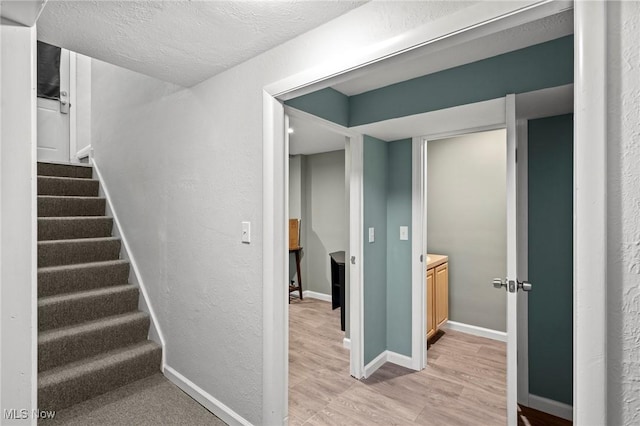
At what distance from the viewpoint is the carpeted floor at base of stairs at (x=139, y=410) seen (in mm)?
1967

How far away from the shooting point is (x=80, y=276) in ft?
8.70

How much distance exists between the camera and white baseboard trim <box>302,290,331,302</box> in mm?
4824

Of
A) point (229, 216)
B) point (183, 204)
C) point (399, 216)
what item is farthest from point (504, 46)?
point (183, 204)

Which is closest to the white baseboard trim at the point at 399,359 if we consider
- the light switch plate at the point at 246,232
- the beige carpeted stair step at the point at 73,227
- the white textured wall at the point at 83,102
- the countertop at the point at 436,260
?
the countertop at the point at 436,260

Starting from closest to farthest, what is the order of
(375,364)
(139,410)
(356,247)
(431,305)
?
(139,410)
(356,247)
(375,364)
(431,305)

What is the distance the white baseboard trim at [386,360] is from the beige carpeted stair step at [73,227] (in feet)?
9.11

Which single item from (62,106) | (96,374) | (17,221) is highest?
(62,106)

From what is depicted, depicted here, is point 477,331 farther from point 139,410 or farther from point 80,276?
point 80,276

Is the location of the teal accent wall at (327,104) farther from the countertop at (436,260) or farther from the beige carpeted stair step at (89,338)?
the beige carpeted stair step at (89,338)

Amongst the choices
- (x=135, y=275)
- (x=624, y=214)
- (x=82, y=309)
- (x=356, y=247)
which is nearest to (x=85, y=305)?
(x=82, y=309)

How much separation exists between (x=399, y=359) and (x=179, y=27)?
2.91 meters

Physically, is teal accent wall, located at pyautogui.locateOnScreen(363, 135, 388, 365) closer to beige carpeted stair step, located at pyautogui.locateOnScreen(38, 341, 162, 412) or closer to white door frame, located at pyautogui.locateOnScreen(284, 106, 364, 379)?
white door frame, located at pyautogui.locateOnScreen(284, 106, 364, 379)

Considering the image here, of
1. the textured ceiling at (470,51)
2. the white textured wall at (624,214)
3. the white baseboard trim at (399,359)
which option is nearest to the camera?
the white textured wall at (624,214)

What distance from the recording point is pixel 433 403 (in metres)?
2.27
